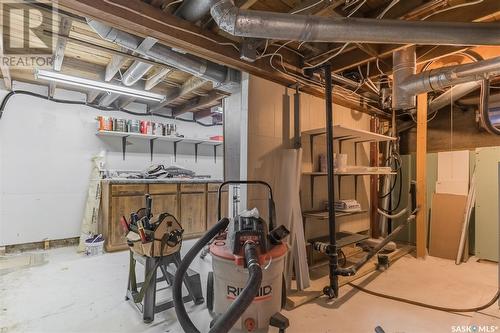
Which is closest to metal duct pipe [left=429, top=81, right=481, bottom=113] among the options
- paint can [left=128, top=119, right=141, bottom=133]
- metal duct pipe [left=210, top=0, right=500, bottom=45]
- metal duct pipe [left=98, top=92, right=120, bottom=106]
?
metal duct pipe [left=210, top=0, right=500, bottom=45]

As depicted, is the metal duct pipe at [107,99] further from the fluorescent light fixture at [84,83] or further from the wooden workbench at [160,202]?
the wooden workbench at [160,202]

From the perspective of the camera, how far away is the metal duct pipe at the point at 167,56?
6.53ft

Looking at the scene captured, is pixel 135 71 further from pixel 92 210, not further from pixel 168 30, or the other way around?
pixel 92 210

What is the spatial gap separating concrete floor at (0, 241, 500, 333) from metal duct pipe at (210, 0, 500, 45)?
2108 millimetres

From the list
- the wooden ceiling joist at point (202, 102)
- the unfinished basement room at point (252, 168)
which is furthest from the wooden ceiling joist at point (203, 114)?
the wooden ceiling joist at point (202, 102)

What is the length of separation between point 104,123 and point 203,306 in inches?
134

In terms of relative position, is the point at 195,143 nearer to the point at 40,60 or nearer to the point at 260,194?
the point at 40,60

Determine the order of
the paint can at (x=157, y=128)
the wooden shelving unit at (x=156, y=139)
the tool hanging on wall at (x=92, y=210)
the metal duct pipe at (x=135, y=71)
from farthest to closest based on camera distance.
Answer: the paint can at (x=157, y=128)
the wooden shelving unit at (x=156, y=139)
the tool hanging on wall at (x=92, y=210)
the metal duct pipe at (x=135, y=71)

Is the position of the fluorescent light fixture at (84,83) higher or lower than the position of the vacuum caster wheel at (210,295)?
higher

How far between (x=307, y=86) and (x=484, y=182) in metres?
2.86

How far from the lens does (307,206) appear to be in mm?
3184

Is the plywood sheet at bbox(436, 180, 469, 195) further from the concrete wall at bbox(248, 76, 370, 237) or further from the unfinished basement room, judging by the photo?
the concrete wall at bbox(248, 76, 370, 237)

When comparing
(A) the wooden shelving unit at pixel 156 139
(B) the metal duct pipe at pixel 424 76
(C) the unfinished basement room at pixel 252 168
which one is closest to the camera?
(C) the unfinished basement room at pixel 252 168

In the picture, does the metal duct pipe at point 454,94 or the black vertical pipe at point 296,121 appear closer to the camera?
the black vertical pipe at point 296,121
